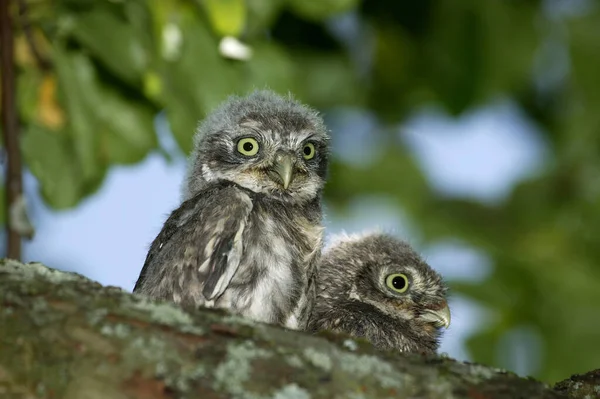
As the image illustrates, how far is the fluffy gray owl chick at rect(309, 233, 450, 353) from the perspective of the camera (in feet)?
16.0

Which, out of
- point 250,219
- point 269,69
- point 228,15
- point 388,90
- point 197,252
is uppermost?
point 388,90

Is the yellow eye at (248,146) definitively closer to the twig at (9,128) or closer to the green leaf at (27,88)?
the twig at (9,128)

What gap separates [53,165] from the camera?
211 inches

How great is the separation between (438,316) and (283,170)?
1.26 m

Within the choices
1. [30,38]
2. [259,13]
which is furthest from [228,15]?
[30,38]

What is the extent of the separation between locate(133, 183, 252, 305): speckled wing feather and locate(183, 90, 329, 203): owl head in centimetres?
58

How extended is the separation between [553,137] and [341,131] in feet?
6.79

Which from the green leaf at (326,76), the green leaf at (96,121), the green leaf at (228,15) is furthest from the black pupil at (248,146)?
the green leaf at (326,76)

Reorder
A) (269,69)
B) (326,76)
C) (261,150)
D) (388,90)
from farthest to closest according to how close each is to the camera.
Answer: (388,90), (326,76), (269,69), (261,150)

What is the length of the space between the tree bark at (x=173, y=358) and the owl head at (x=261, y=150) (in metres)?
1.93

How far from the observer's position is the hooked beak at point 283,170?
15.5ft

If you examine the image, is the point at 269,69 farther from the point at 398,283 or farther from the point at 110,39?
the point at 398,283

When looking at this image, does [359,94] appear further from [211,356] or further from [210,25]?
[211,356]

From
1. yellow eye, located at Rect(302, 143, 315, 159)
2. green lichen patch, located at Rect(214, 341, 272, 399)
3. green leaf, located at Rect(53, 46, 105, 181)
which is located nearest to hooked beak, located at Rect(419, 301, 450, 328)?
yellow eye, located at Rect(302, 143, 315, 159)
